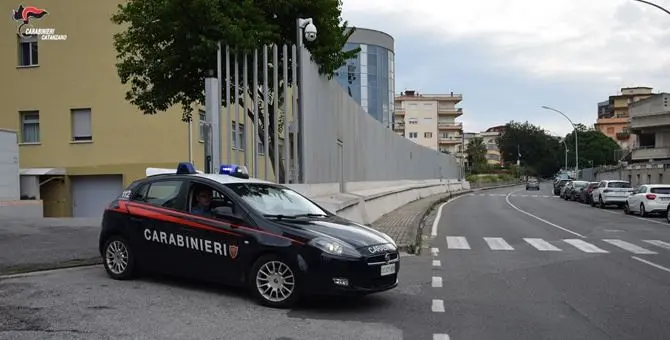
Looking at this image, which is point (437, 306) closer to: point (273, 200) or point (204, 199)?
point (273, 200)

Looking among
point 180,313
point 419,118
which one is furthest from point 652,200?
point 419,118

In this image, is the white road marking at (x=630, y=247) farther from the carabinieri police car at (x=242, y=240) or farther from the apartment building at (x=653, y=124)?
the apartment building at (x=653, y=124)

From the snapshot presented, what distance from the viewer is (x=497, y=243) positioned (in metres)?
16.0

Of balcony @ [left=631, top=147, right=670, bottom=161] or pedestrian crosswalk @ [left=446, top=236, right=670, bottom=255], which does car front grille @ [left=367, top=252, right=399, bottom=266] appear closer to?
pedestrian crosswalk @ [left=446, top=236, right=670, bottom=255]

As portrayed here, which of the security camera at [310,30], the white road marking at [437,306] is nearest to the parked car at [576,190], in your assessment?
the security camera at [310,30]

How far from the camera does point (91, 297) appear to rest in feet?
25.6

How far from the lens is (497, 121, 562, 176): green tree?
13038 cm

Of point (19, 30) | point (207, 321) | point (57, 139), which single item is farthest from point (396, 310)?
point (19, 30)

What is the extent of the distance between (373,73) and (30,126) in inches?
1915

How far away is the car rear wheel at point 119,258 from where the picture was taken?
8.86 metres

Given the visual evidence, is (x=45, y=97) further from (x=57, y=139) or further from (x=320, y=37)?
(x=320, y=37)

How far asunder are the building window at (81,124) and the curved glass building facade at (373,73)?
1649 inches

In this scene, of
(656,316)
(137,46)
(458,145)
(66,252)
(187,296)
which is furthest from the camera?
(458,145)

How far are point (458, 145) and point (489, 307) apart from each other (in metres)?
121
